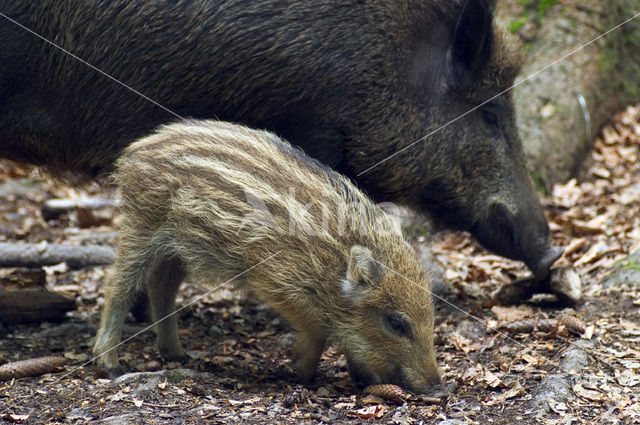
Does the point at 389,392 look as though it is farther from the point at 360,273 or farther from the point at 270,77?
the point at 270,77

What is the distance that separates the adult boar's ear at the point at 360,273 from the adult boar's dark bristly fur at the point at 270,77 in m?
1.02

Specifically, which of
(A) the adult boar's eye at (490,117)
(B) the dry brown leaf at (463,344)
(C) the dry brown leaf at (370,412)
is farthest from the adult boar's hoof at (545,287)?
(C) the dry brown leaf at (370,412)

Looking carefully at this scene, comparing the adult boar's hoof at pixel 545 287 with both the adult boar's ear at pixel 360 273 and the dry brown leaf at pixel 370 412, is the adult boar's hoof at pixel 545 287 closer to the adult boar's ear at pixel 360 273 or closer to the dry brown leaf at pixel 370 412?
the adult boar's ear at pixel 360 273

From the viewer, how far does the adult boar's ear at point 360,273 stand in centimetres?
430

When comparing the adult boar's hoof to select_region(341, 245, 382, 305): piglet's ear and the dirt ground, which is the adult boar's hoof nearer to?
the dirt ground

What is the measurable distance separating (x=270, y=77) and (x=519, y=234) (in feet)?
6.83

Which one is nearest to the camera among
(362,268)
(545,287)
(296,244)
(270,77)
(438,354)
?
(362,268)

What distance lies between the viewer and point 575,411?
12.9 ft

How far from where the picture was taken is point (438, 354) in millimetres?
4898

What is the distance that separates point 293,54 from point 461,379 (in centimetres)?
217

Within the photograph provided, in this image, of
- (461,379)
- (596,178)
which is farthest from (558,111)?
(461,379)

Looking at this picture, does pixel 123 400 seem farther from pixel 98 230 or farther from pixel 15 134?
pixel 98 230

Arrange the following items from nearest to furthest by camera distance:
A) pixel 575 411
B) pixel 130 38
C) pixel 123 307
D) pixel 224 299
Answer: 1. pixel 575 411
2. pixel 123 307
3. pixel 130 38
4. pixel 224 299

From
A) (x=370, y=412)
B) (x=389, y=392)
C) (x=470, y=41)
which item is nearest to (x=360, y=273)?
(x=389, y=392)
